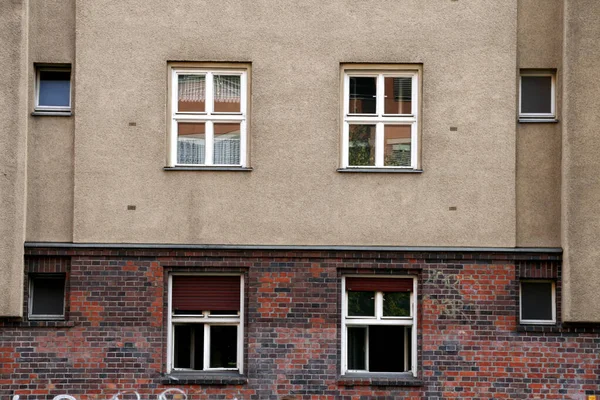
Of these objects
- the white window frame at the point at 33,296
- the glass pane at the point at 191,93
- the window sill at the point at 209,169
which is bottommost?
the white window frame at the point at 33,296

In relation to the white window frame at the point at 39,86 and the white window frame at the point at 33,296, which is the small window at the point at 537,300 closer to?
the white window frame at the point at 33,296

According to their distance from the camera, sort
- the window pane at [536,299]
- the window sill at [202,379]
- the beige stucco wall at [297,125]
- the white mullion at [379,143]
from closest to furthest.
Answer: the window sill at [202,379]
the beige stucco wall at [297,125]
the window pane at [536,299]
the white mullion at [379,143]

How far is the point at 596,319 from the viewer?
11.5 metres

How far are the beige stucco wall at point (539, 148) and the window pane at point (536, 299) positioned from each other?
1.92 feet

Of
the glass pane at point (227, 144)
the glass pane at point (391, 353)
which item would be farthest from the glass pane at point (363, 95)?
the glass pane at point (391, 353)

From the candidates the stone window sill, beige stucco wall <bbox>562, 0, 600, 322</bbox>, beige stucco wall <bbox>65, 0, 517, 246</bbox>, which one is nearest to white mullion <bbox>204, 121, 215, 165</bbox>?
beige stucco wall <bbox>65, 0, 517, 246</bbox>

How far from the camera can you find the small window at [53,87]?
12.2 metres

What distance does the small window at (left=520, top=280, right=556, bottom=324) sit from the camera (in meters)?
11.9

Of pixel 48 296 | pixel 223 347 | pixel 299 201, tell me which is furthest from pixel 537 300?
pixel 48 296

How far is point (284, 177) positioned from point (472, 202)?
254 cm

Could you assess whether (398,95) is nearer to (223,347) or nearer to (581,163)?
(581,163)

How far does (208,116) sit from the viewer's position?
1208 cm

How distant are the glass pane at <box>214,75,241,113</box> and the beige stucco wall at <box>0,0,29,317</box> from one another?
256 centimetres

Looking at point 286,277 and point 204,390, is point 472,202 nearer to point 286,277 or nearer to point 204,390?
point 286,277
